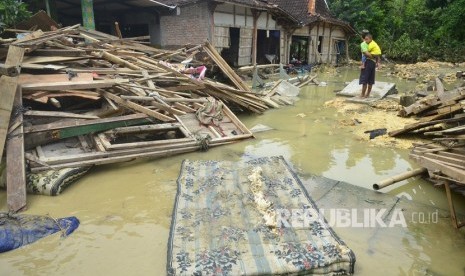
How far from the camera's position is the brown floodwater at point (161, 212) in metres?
3.05

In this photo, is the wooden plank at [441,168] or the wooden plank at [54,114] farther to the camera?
the wooden plank at [54,114]

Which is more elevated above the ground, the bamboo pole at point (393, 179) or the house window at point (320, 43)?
the house window at point (320, 43)

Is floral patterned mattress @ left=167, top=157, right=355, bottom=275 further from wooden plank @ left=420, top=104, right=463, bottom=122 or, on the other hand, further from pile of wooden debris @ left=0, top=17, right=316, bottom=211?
wooden plank @ left=420, top=104, right=463, bottom=122

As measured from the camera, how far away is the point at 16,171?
4.19 meters

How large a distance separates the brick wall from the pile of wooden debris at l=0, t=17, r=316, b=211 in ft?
18.5

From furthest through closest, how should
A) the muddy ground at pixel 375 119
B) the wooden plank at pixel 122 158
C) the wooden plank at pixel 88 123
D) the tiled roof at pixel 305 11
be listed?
1. the tiled roof at pixel 305 11
2. the muddy ground at pixel 375 119
3. the wooden plank at pixel 88 123
4. the wooden plank at pixel 122 158

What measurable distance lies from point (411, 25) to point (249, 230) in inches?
1185

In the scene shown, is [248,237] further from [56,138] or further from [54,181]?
[56,138]

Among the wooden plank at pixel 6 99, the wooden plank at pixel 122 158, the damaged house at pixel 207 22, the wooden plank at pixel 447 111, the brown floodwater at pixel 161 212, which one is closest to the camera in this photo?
the brown floodwater at pixel 161 212

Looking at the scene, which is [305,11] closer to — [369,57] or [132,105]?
[369,57]

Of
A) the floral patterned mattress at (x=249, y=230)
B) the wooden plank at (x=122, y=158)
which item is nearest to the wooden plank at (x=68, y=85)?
the wooden plank at (x=122, y=158)

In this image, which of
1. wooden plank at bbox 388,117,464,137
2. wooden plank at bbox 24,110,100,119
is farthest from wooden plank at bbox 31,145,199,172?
wooden plank at bbox 388,117,464,137

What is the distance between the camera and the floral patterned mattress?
2.90 metres

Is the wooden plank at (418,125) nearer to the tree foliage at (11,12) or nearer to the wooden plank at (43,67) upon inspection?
the wooden plank at (43,67)
